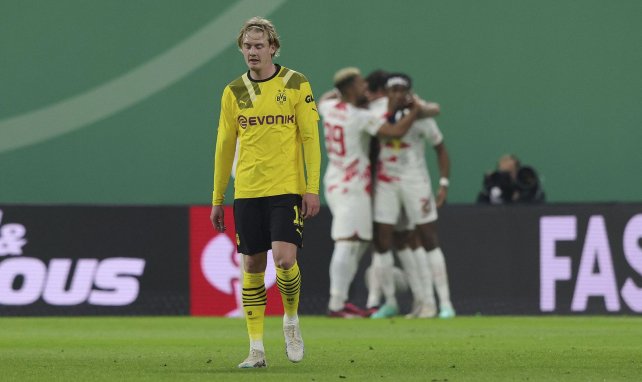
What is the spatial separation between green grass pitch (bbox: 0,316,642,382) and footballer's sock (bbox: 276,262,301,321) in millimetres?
308

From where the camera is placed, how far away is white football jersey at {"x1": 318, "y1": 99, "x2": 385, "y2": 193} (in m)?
14.9

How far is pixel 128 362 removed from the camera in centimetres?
901

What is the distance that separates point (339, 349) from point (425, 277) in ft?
15.8

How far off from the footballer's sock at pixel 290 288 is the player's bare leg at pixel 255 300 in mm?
119

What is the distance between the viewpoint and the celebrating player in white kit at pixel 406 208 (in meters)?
15.0

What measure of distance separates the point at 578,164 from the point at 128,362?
30.1 feet

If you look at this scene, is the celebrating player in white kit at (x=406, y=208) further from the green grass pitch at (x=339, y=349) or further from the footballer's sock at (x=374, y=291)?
the green grass pitch at (x=339, y=349)

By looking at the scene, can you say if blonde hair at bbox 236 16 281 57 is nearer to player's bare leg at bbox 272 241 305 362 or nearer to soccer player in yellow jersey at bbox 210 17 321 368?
soccer player in yellow jersey at bbox 210 17 321 368

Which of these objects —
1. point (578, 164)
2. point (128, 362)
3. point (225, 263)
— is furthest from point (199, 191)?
point (128, 362)

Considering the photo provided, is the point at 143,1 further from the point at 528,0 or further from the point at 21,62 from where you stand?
the point at 528,0

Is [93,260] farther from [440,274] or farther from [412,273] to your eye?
[440,274]

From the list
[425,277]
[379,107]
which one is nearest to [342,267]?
[425,277]

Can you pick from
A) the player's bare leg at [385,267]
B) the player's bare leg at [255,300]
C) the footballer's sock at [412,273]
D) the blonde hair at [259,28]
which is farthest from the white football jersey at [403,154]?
the blonde hair at [259,28]

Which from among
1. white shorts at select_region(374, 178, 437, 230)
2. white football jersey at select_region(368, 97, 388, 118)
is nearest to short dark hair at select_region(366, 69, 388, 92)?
white football jersey at select_region(368, 97, 388, 118)
